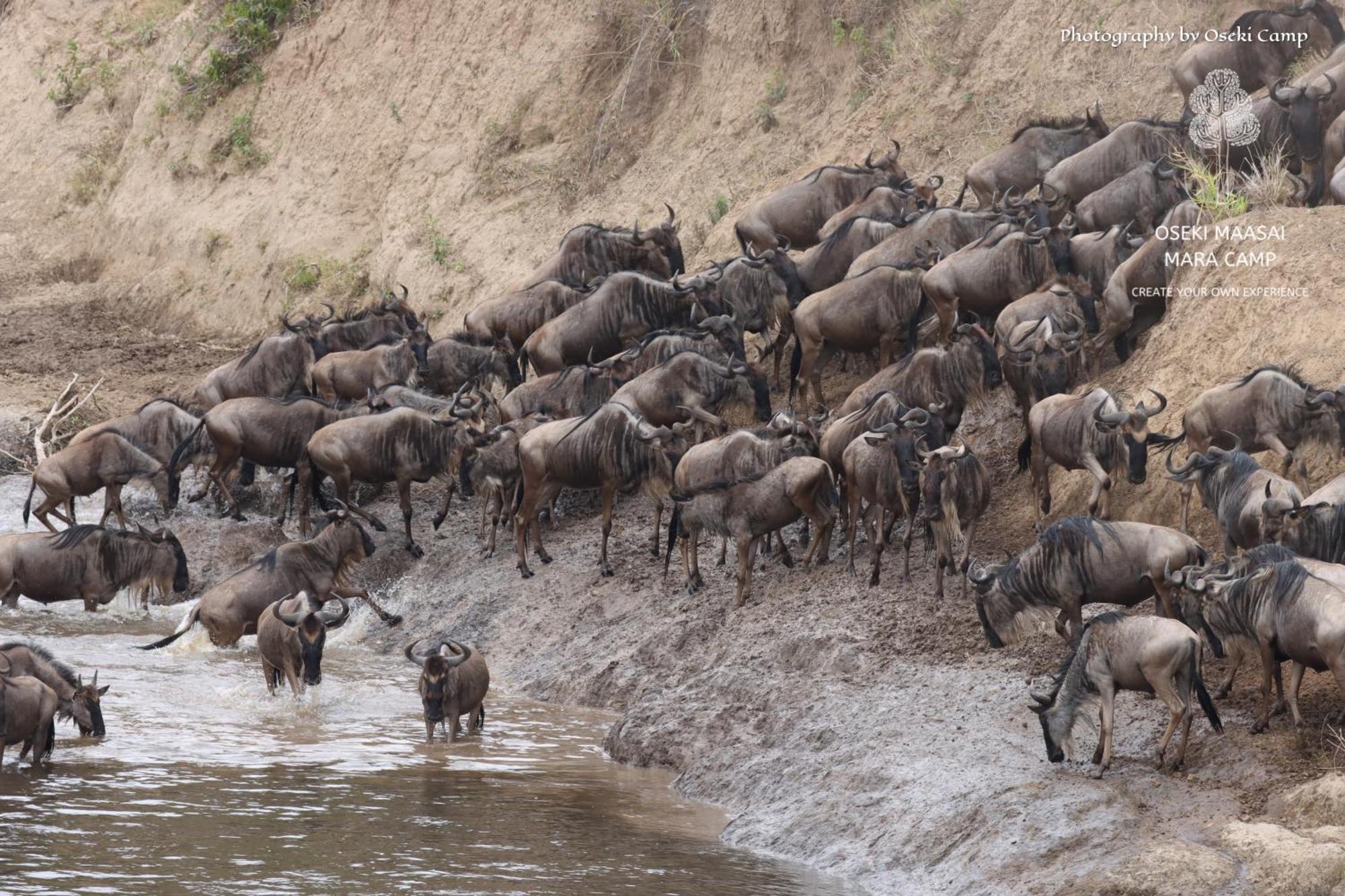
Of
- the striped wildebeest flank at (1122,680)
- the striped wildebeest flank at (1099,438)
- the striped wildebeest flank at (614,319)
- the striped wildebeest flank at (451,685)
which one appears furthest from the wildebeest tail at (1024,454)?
the striped wildebeest flank at (451,685)

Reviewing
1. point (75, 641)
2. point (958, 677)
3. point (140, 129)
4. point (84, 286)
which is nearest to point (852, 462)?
point (958, 677)

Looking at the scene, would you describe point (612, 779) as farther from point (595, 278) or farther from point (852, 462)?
point (595, 278)

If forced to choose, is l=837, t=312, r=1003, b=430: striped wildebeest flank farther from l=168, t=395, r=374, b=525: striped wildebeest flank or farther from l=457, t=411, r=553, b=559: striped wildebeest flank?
l=168, t=395, r=374, b=525: striped wildebeest flank

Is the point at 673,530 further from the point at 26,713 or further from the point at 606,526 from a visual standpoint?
the point at 26,713

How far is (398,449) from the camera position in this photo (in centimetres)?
1362

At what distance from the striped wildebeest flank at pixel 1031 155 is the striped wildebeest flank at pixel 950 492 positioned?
210 inches

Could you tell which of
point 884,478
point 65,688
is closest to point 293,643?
point 65,688

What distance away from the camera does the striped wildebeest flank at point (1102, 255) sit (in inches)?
503

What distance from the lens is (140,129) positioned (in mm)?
25250

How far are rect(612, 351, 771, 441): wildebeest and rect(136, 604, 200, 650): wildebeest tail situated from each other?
10.4ft

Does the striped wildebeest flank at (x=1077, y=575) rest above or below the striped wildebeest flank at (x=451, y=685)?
above

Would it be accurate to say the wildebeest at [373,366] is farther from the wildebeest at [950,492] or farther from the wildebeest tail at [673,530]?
the wildebeest at [950,492]

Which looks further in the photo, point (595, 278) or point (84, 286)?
point (84, 286)

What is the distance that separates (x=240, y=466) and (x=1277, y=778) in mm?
9729
